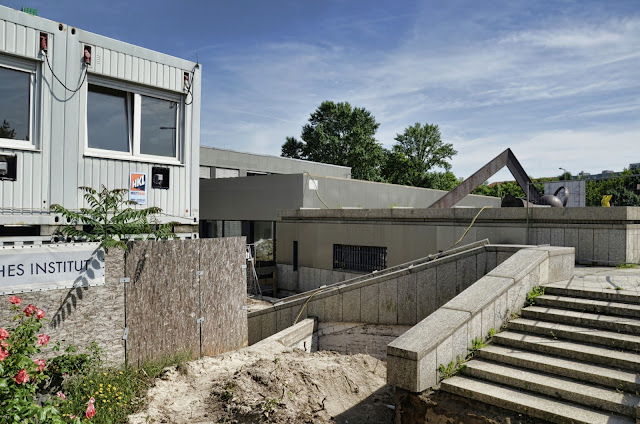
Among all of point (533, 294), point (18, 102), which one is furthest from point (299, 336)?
point (18, 102)

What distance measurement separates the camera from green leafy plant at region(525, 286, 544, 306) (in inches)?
280

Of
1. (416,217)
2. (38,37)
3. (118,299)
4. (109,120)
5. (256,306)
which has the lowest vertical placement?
(256,306)

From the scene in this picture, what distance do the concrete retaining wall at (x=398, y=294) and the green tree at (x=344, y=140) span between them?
37.9 metres

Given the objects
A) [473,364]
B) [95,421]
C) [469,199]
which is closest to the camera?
[95,421]

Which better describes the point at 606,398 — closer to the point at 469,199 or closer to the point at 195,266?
the point at 195,266

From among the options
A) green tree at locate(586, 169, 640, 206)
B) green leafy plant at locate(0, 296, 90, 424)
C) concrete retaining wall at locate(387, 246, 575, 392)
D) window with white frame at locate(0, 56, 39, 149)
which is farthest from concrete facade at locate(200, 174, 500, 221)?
green tree at locate(586, 169, 640, 206)

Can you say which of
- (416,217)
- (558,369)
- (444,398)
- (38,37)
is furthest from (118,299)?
(416,217)

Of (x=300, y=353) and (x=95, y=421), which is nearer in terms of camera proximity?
→ (x=95, y=421)

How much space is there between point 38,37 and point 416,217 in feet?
31.8

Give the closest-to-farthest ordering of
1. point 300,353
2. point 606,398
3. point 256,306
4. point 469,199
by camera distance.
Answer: point 606,398 → point 300,353 → point 256,306 → point 469,199

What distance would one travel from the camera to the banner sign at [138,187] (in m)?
7.80

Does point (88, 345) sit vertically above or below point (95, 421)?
above

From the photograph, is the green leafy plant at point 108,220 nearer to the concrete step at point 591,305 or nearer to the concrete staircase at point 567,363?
the concrete staircase at point 567,363

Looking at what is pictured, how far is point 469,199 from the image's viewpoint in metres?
29.5
